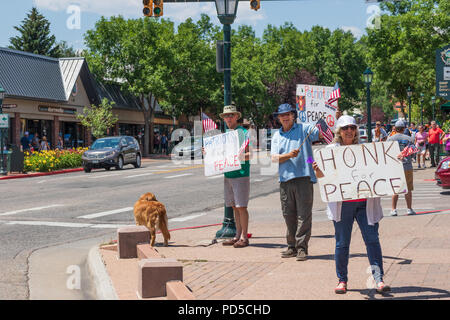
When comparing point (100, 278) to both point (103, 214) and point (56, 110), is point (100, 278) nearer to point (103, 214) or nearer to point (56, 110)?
point (103, 214)

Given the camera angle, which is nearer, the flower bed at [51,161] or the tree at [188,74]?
the flower bed at [51,161]

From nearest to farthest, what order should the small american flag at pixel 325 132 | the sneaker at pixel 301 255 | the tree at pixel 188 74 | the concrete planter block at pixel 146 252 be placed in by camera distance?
the concrete planter block at pixel 146 252 < the sneaker at pixel 301 255 < the small american flag at pixel 325 132 < the tree at pixel 188 74

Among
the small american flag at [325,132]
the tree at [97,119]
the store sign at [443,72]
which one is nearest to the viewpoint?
the small american flag at [325,132]

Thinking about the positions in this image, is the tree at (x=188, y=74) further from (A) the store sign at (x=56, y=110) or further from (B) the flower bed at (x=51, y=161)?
(B) the flower bed at (x=51, y=161)

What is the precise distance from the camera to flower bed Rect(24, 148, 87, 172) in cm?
2997

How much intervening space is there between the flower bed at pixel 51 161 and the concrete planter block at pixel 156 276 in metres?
25.4

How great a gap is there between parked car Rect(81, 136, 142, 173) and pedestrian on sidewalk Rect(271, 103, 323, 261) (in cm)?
2241

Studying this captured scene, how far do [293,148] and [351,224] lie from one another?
188 centimetres

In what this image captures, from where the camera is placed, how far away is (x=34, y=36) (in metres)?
68.2

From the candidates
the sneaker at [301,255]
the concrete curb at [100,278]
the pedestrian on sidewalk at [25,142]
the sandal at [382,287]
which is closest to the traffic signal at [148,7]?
the concrete curb at [100,278]

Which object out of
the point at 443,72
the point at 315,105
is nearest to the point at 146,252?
the point at 315,105

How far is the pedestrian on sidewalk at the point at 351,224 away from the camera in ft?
18.8

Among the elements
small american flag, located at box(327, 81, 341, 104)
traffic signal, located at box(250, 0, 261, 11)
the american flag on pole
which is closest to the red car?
small american flag, located at box(327, 81, 341, 104)
